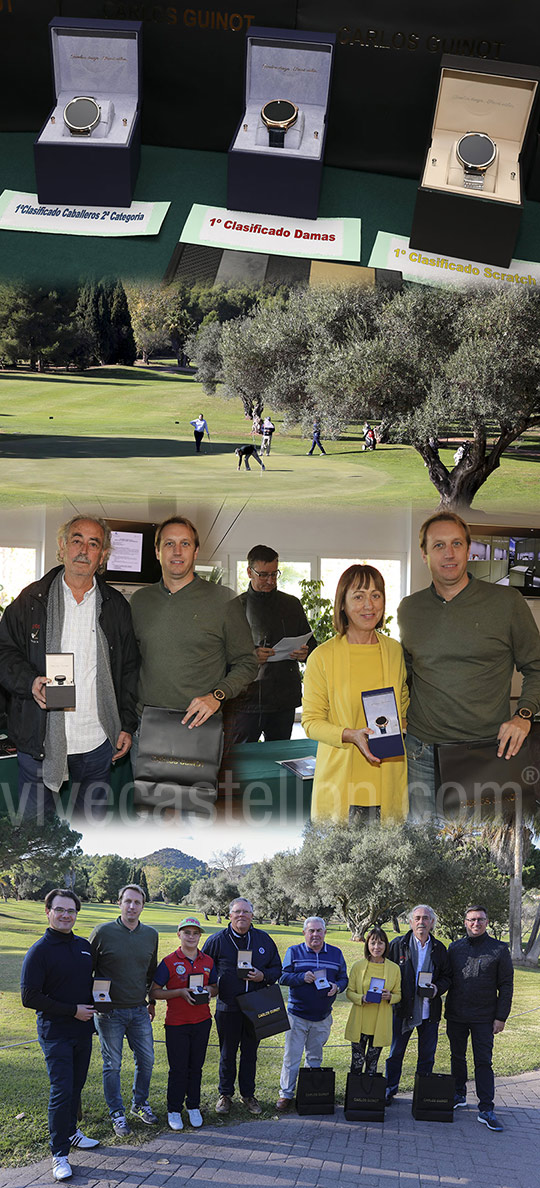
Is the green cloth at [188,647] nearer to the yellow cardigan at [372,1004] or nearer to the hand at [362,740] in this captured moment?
the hand at [362,740]

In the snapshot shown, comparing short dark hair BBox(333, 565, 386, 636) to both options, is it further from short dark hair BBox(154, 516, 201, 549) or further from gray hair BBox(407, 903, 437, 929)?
gray hair BBox(407, 903, 437, 929)

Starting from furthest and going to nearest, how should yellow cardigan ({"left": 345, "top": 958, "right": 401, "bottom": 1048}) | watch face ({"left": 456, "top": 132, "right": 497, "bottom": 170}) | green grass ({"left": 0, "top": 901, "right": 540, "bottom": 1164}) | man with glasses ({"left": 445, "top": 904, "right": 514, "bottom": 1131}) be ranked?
yellow cardigan ({"left": 345, "top": 958, "right": 401, "bottom": 1048})
man with glasses ({"left": 445, "top": 904, "right": 514, "bottom": 1131})
green grass ({"left": 0, "top": 901, "right": 540, "bottom": 1164})
watch face ({"left": 456, "top": 132, "right": 497, "bottom": 170})

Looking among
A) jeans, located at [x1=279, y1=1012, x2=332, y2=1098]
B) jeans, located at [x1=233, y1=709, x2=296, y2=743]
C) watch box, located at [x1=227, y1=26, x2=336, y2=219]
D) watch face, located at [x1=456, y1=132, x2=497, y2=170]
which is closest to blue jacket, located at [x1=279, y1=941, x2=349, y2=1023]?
jeans, located at [x1=279, y1=1012, x2=332, y2=1098]

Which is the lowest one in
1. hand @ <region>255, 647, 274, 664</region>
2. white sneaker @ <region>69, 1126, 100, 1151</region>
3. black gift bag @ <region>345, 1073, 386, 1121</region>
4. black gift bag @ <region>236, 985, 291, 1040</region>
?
white sneaker @ <region>69, 1126, 100, 1151</region>

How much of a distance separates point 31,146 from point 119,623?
1.87 metres

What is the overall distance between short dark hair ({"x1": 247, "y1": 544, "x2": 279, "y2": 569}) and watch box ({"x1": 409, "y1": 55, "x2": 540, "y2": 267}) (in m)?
1.29

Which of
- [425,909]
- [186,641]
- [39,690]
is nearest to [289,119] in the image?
[186,641]

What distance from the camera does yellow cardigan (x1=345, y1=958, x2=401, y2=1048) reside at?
14.0 ft

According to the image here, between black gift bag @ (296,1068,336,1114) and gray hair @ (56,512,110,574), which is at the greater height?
gray hair @ (56,512,110,574)

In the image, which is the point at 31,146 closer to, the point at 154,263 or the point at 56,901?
the point at 154,263

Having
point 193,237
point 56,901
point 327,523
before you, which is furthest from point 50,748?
point 193,237

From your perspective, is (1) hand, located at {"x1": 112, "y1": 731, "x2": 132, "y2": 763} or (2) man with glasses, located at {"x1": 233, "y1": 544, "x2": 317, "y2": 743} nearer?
(1) hand, located at {"x1": 112, "y1": 731, "x2": 132, "y2": 763}

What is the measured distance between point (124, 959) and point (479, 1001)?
1.58 meters

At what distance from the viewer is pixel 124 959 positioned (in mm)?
4145
